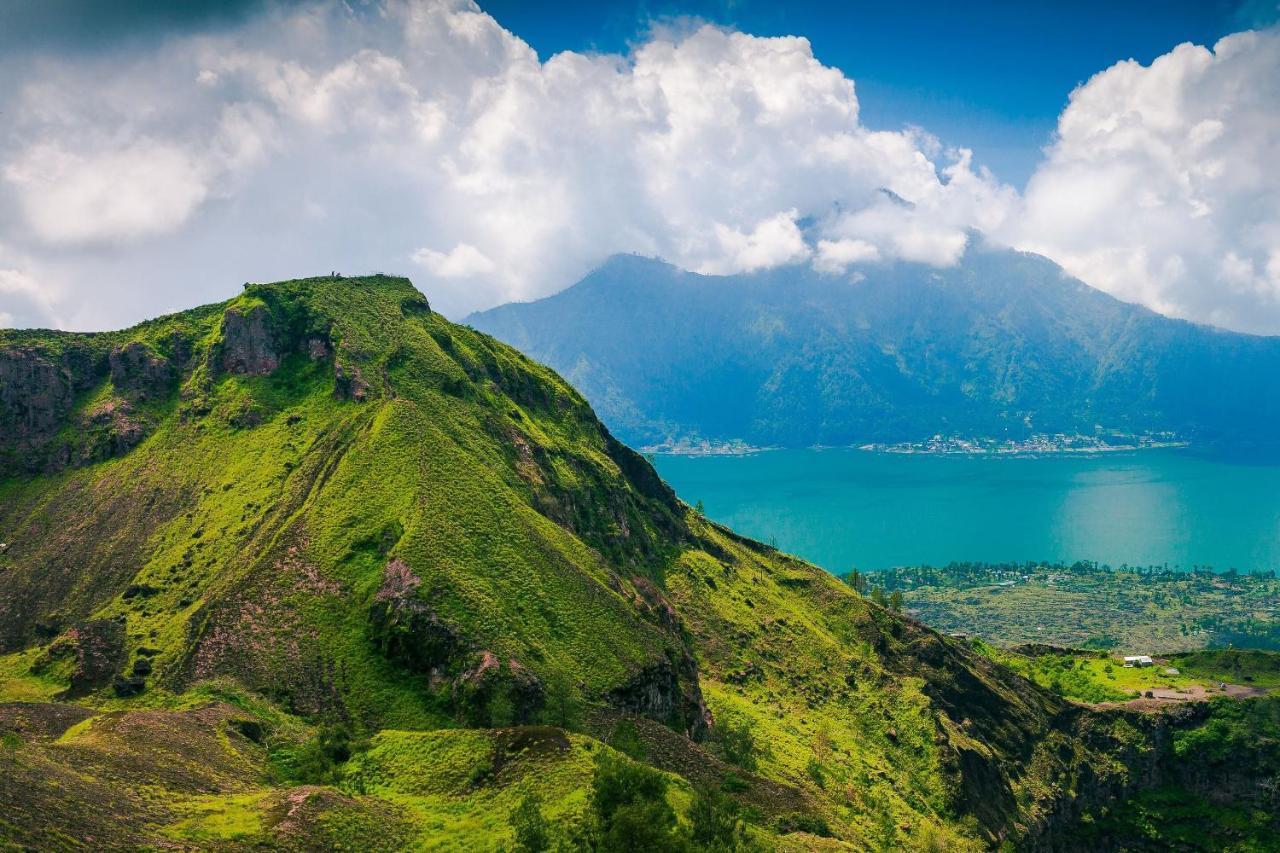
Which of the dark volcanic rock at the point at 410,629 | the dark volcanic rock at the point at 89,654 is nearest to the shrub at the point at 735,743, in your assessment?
the dark volcanic rock at the point at 410,629

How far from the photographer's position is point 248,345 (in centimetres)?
13025

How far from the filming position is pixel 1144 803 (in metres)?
145

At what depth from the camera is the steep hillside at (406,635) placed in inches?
2422

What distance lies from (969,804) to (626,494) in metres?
71.0

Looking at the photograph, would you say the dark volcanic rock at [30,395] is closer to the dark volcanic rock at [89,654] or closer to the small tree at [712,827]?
the dark volcanic rock at [89,654]

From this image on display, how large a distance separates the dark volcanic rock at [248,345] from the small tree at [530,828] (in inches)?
3741

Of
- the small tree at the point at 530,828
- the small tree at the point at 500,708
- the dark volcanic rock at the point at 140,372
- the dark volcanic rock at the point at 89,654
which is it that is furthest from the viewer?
the dark volcanic rock at the point at 140,372

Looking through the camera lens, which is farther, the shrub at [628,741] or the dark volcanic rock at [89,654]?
the dark volcanic rock at [89,654]

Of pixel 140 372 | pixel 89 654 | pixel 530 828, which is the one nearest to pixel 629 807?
pixel 530 828

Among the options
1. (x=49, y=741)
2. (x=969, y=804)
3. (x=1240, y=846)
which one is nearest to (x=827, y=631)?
(x=969, y=804)

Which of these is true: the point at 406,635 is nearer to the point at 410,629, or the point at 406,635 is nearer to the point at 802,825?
the point at 410,629

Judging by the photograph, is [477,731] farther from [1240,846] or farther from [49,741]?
[1240,846]

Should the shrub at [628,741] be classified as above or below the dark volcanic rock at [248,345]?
below

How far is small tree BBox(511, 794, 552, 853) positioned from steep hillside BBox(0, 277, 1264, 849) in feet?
6.95
